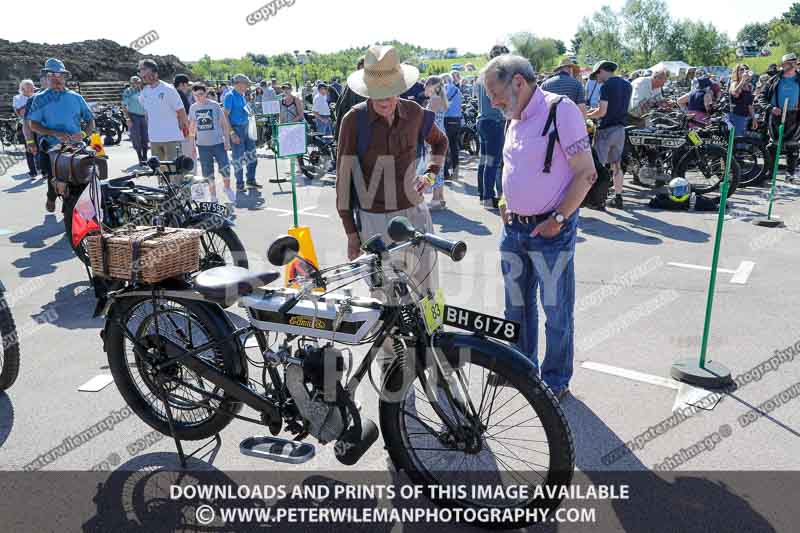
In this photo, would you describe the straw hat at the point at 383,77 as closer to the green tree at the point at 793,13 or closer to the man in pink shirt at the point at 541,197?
the man in pink shirt at the point at 541,197

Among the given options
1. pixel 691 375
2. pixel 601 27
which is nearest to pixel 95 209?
pixel 691 375

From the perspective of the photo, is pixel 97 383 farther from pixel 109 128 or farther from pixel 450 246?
pixel 109 128

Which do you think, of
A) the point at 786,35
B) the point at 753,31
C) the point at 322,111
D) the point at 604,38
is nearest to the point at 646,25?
the point at 604,38

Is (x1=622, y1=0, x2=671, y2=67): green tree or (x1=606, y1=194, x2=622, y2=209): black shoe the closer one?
(x1=606, y1=194, x2=622, y2=209): black shoe

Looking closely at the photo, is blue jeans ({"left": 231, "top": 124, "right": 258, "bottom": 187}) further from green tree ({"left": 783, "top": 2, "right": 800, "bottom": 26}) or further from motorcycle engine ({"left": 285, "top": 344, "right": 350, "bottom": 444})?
green tree ({"left": 783, "top": 2, "right": 800, "bottom": 26})

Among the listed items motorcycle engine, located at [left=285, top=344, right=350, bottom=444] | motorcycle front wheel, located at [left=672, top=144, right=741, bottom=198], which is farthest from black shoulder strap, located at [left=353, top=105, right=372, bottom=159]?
motorcycle front wheel, located at [left=672, top=144, right=741, bottom=198]

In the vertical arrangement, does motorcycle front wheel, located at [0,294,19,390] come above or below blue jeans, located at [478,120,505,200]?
below

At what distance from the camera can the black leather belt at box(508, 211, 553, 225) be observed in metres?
3.36

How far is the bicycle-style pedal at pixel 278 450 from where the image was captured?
Result: 9.29 ft

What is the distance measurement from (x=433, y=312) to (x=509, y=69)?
138 centimetres

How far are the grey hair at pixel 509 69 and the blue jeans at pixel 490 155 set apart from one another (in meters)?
4.73

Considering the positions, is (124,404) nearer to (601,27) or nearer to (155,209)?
(155,209)

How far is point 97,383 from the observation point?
410 cm

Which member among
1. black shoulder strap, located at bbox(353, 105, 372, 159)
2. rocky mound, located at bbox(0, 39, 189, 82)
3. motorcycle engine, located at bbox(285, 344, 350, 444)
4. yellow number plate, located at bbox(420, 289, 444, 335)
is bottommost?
motorcycle engine, located at bbox(285, 344, 350, 444)
